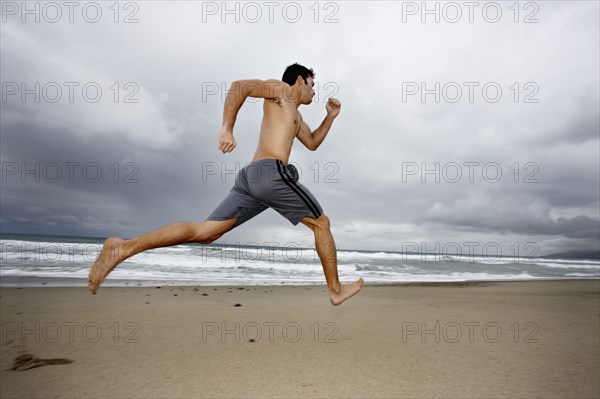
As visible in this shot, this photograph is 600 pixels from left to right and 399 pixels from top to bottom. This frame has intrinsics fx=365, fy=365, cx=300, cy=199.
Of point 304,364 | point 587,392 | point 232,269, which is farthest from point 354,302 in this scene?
point 232,269

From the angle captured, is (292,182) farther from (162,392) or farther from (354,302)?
(354,302)

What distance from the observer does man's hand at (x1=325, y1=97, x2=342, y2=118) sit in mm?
2799

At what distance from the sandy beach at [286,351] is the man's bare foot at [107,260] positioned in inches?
39.3

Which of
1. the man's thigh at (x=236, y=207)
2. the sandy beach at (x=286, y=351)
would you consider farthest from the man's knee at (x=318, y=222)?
the sandy beach at (x=286, y=351)

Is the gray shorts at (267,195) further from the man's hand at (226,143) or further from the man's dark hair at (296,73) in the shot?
the man's dark hair at (296,73)

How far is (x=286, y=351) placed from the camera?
364 cm

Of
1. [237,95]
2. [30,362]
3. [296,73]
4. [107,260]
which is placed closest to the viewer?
[237,95]

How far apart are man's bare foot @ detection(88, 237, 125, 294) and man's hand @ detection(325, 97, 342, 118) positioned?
172 cm

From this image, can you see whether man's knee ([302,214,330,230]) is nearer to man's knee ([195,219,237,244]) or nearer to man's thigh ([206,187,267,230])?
man's thigh ([206,187,267,230])

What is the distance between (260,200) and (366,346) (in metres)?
2.36

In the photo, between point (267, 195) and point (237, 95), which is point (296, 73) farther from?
point (267, 195)

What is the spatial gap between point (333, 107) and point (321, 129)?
190mm

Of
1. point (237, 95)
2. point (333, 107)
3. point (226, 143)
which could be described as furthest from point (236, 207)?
point (333, 107)

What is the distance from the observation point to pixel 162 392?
269 centimetres
